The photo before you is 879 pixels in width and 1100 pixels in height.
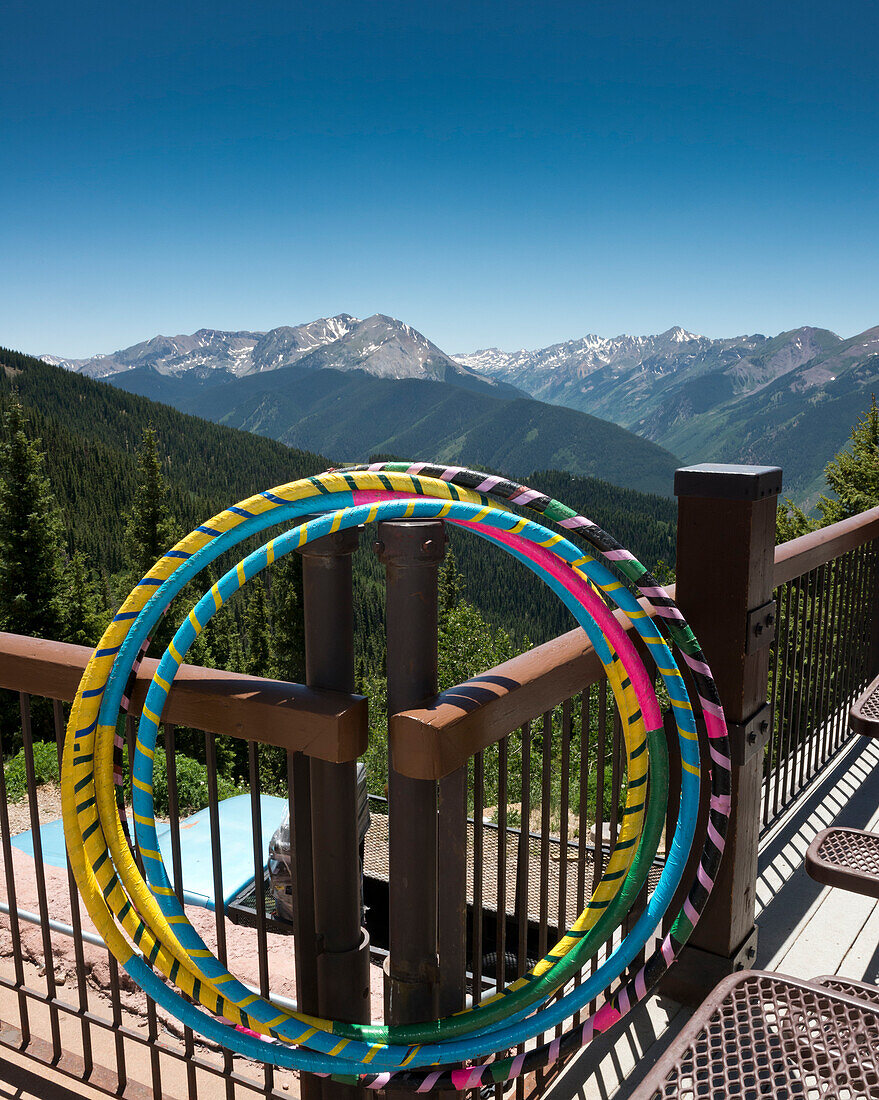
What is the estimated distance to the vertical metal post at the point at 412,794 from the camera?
1179 mm

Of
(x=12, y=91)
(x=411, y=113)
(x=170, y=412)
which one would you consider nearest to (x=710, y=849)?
(x=170, y=412)

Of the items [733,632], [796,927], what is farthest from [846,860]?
[796,927]

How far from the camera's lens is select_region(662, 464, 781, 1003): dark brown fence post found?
1.75 metres

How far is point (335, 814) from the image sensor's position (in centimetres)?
125

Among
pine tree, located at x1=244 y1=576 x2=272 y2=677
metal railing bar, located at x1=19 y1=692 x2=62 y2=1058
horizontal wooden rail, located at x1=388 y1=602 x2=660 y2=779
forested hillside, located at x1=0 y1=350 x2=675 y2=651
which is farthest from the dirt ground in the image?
forested hillside, located at x1=0 y1=350 x2=675 y2=651

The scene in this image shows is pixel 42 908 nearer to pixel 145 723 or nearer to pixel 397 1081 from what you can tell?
pixel 145 723

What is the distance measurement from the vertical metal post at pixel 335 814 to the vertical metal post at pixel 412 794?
0.21 feet

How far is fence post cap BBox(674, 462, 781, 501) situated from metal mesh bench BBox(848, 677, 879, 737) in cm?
54

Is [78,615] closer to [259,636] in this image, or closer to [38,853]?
[259,636]

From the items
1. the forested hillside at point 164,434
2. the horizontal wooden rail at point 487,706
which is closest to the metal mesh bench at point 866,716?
the horizontal wooden rail at point 487,706

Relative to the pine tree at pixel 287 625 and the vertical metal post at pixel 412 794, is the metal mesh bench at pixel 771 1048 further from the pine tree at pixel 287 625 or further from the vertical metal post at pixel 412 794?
the pine tree at pixel 287 625

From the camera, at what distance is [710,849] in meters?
1.34

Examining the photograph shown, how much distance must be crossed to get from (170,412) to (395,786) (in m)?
108

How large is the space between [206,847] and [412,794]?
603cm
